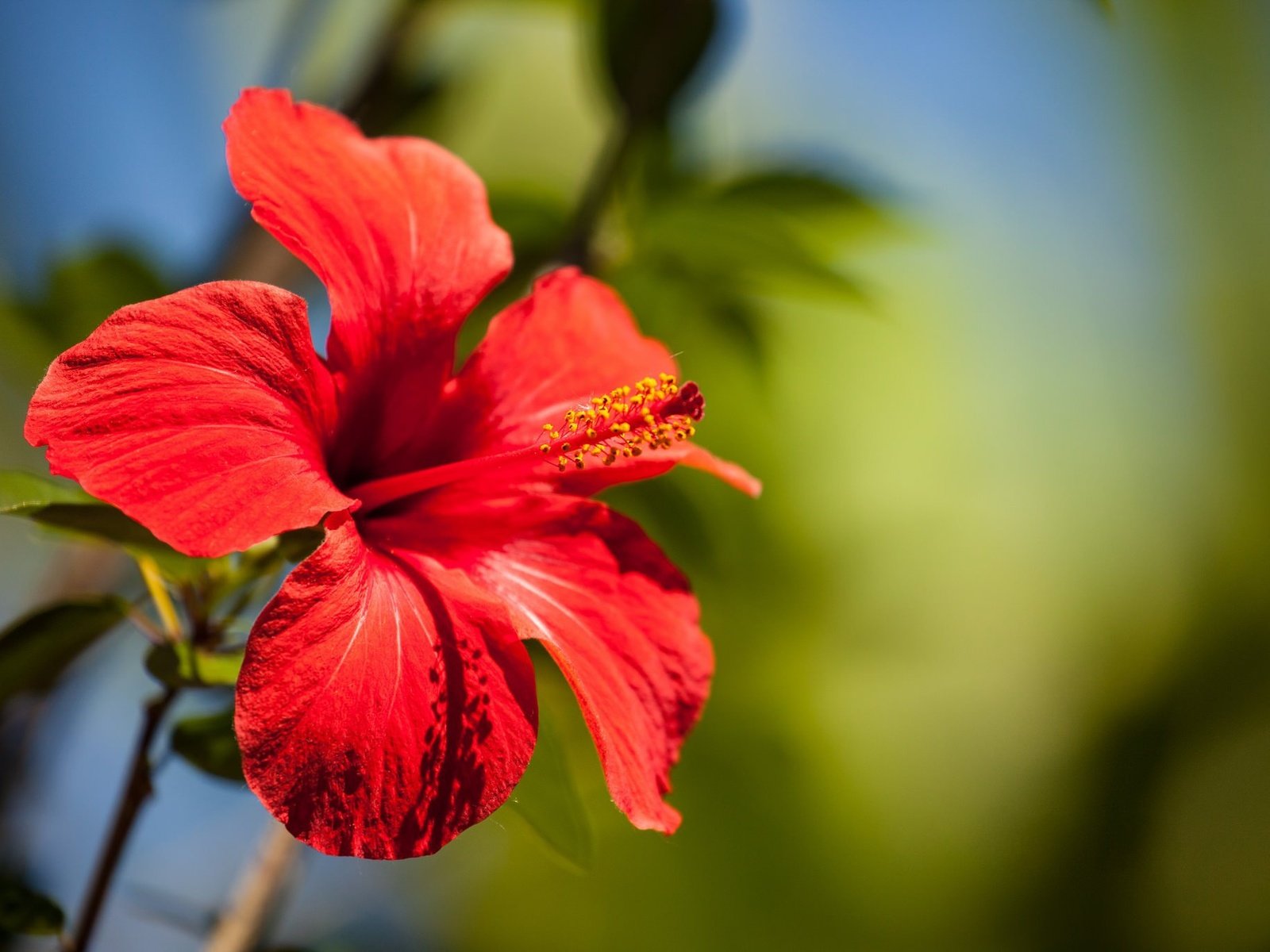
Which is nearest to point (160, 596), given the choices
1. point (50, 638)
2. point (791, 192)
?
point (50, 638)

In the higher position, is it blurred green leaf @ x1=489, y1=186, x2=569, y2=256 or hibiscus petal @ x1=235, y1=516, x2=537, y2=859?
blurred green leaf @ x1=489, y1=186, x2=569, y2=256

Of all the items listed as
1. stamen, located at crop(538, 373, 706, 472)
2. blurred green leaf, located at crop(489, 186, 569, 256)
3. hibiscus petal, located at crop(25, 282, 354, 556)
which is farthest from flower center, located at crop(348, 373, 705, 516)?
blurred green leaf, located at crop(489, 186, 569, 256)

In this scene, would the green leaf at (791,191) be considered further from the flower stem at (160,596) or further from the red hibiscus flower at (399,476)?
the flower stem at (160,596)

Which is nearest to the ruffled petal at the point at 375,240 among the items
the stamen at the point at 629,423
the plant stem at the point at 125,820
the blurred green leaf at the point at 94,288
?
the stamen at the point at 629,423

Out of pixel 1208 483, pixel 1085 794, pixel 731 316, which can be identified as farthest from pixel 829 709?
pixel 731 316

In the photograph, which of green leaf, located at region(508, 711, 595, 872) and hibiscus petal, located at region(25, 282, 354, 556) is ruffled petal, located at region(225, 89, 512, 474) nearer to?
hibiscus petal, located at region(25, 282, 354, 556)

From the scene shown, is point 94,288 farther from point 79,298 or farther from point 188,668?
point 188,668

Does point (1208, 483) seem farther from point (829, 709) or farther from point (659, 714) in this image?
point (659, 714)
